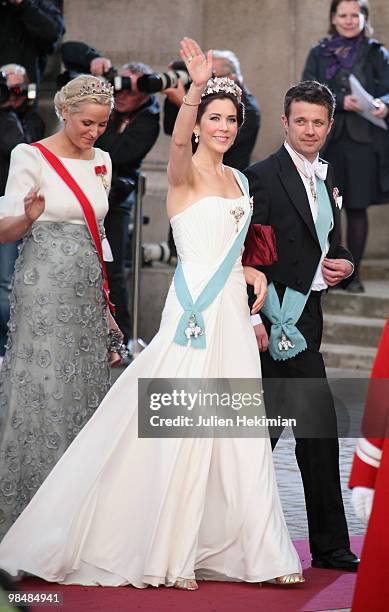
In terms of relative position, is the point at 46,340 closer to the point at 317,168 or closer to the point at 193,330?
the point at 193,330

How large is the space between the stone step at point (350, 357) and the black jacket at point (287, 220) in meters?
4.88

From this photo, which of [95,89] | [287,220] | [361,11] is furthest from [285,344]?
[361,11]

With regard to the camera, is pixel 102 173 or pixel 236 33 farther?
pixel 236 33

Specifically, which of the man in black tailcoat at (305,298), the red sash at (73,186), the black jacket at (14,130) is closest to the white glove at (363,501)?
the man in black tailcoat at (305,298)

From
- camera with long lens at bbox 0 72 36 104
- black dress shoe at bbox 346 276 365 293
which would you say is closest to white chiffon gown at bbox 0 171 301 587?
camera with long lens at bbox 0 72 36 104

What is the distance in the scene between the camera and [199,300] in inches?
262

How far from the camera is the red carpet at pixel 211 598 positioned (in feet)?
19.9

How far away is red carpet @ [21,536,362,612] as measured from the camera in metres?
6.07

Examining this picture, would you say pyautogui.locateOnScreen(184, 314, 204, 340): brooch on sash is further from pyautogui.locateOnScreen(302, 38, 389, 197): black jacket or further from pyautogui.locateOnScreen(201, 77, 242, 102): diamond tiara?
pyautogui.locateOnScreen(302, 38, 389, 197): black jacket

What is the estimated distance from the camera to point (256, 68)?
14.2 meters

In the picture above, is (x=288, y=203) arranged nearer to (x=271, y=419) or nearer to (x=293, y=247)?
(x=293, y=247)

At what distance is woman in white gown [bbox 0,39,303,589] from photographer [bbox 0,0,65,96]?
539 cm

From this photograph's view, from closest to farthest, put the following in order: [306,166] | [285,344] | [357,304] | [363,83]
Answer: [285,344], [306,166], [363,83], [357,304]

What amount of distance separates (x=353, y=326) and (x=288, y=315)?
5.33 m
